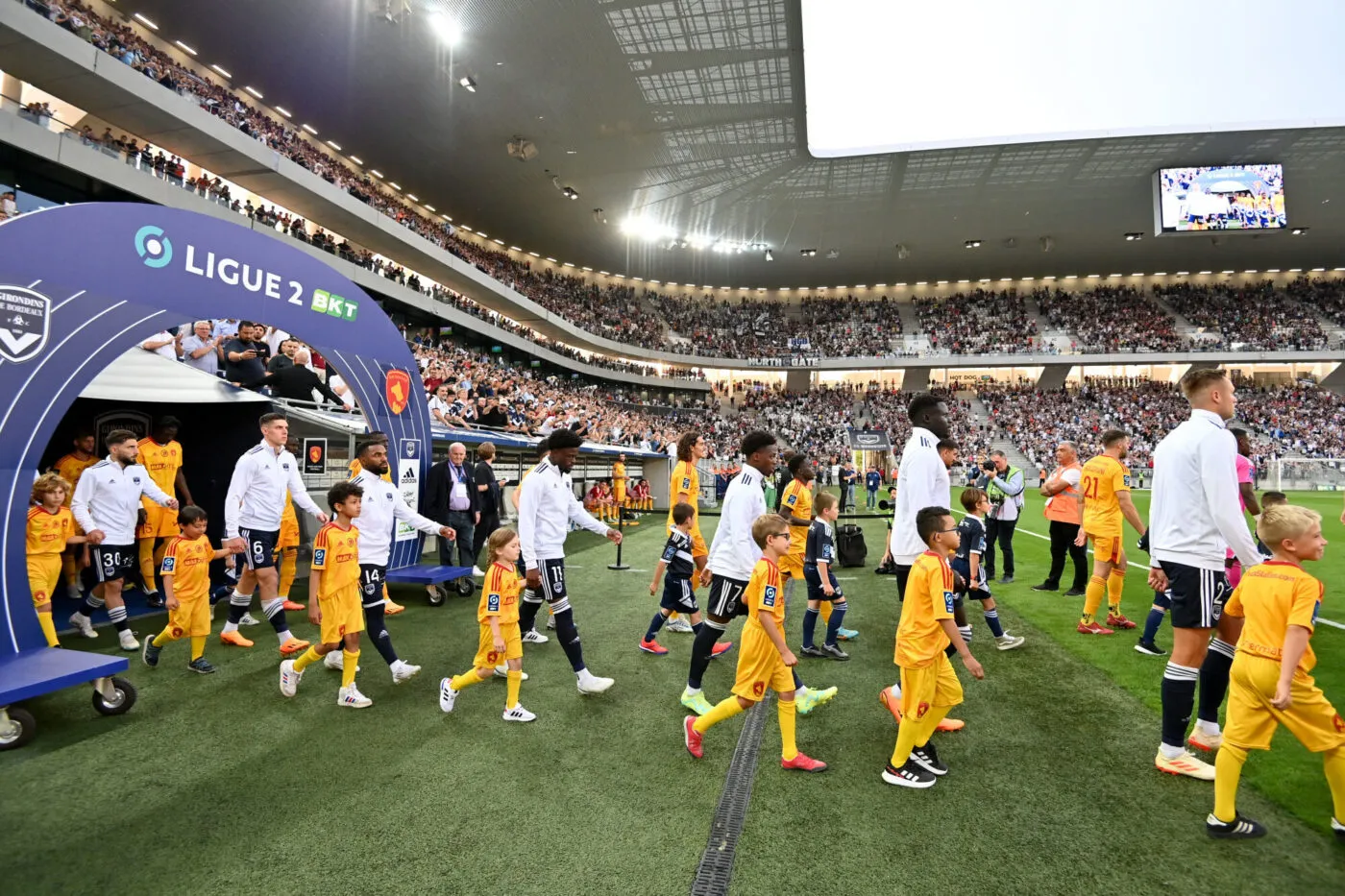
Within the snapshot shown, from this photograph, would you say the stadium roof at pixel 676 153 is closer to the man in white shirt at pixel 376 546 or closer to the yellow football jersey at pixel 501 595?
the man in white shirt at pixel 376 546

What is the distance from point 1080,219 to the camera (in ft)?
125

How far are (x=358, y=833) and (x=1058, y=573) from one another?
851cm

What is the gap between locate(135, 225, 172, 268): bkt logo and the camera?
550 cm

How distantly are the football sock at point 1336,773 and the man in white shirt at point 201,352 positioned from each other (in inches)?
395

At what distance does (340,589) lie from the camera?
14.5 feet

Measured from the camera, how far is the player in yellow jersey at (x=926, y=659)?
3.32 m

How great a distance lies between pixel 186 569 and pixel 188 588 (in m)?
0.15

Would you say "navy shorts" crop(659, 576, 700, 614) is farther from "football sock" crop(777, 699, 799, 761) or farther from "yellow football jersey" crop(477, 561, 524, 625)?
"football sock" crop(777, 699, 799, 761)

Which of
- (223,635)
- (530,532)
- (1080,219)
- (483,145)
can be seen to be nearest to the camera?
(530,532)

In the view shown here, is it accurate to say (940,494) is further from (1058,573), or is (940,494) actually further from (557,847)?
(1058,573)

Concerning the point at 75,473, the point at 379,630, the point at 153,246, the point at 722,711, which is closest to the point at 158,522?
the point at 75,473

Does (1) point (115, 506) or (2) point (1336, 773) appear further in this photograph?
(1) point (115, 506)

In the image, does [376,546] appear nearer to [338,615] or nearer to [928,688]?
[338,615]

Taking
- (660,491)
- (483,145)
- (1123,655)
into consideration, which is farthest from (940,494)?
(483,145)
